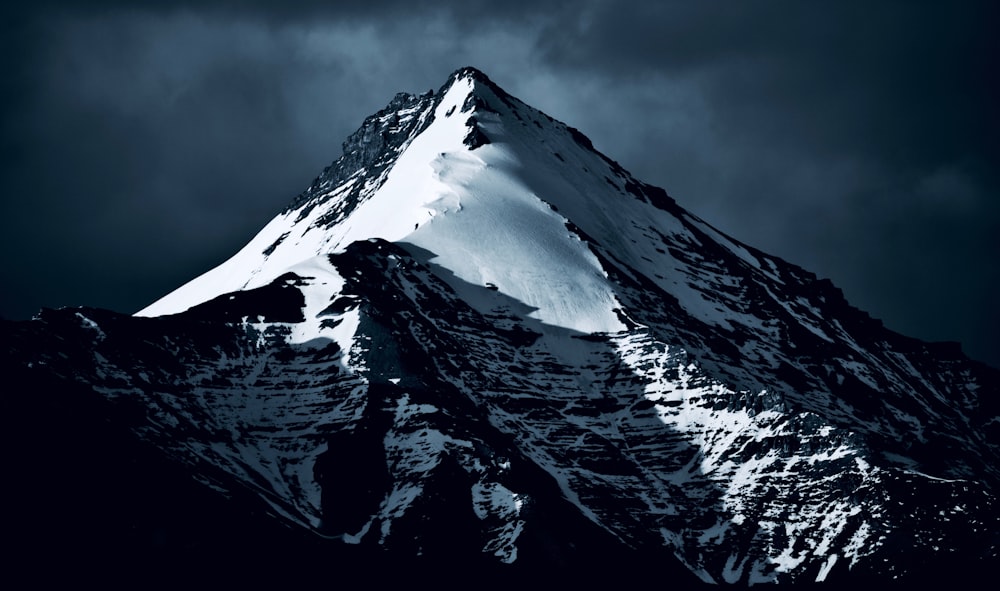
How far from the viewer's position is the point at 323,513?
197375 mm

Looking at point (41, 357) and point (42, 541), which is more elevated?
point (41, 357)

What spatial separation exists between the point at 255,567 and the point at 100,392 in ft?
103

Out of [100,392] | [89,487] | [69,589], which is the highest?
[100,392]

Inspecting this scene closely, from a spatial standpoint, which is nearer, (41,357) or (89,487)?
(89,487)

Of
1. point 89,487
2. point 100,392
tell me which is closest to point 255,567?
point 89,487

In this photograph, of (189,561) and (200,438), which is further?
(200,438)

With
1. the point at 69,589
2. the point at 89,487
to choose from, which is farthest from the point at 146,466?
the point at 69,589

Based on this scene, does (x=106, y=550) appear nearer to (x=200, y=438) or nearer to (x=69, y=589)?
(x=69, y=589)

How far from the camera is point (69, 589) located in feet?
555


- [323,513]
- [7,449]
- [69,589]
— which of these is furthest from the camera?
[323,513]

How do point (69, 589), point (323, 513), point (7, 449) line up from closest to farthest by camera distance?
1. point (69, 589)
2. point (7, 449)
3. point (323, 513)

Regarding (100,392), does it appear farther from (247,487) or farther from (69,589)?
(69,589)

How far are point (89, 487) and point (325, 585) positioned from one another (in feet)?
87.5

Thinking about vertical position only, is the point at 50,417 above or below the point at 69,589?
above
